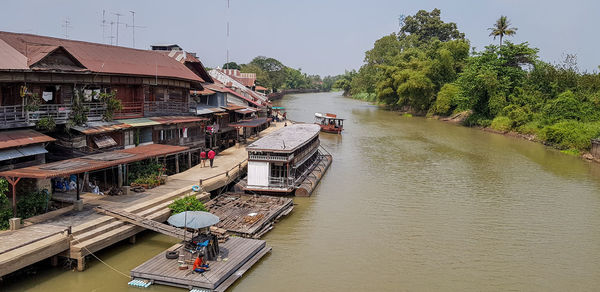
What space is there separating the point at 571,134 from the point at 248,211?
3979 centimetres

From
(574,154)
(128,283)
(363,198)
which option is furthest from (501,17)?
(128,283)

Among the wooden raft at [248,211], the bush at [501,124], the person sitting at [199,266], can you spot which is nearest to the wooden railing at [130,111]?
the wooden raft at [248,211]

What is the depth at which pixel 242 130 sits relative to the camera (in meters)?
48.0

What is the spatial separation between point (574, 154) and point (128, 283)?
4470 centimetres

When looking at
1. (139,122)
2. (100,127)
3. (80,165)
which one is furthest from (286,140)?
(80,165)

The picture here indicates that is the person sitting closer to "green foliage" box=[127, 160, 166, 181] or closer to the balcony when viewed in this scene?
"green foliage" box=[127, 160, 166, 181]

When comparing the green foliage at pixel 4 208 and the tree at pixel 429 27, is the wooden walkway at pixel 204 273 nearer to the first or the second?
the green foliage at pixel 4 208

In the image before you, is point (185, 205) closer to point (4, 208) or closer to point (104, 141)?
point (104, 141)

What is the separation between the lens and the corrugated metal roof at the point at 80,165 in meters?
17.0

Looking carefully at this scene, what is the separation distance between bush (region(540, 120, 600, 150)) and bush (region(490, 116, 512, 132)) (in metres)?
7.52

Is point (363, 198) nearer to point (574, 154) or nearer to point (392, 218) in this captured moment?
point (392, 218)

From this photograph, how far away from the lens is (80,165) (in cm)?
1895

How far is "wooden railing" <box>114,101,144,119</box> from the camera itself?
26469 millimetres

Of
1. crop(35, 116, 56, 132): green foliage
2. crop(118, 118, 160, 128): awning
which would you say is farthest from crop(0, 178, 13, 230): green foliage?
crop(118, 118, 160, 128): awning
